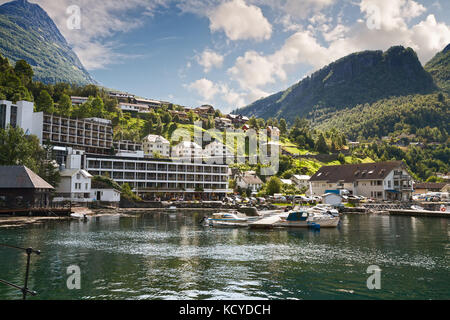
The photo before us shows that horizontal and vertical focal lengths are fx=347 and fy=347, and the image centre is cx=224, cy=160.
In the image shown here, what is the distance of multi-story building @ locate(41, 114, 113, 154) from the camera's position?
109312mm

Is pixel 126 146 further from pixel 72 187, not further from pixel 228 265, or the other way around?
pixel 228 265

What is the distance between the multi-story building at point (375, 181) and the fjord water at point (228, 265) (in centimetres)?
6276

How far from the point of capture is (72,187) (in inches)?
3189

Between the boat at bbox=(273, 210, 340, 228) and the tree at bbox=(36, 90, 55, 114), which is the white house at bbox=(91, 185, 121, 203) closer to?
the boat at bbox=(273, 210, 340, 228)

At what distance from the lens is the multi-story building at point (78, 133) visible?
109 metres

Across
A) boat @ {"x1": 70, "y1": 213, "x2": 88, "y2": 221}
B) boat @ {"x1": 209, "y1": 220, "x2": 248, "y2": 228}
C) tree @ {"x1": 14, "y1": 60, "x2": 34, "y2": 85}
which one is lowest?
boat @ {"x1": 209, "y1": 220, "x2": 248, "y2": 228}

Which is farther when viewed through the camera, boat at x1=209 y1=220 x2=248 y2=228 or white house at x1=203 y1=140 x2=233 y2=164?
white house at x1=203 y1=140 x2=233 y2=164

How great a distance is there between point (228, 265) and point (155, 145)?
142 metres

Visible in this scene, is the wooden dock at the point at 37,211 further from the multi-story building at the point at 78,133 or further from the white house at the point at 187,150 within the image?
the white house at the point at 187,150

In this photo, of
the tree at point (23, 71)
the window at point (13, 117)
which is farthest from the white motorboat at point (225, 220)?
the tree at point (23, 71)

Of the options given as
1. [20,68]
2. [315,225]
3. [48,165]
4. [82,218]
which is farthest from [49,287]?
[20,68]

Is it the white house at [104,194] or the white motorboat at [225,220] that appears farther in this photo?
the white house at [104,194]

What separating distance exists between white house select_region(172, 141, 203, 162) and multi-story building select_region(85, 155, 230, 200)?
1816 inches

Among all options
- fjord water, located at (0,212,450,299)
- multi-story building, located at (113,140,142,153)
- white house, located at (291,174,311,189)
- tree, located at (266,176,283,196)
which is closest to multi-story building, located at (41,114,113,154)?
multi-story building, located at (113,140,142,153)
